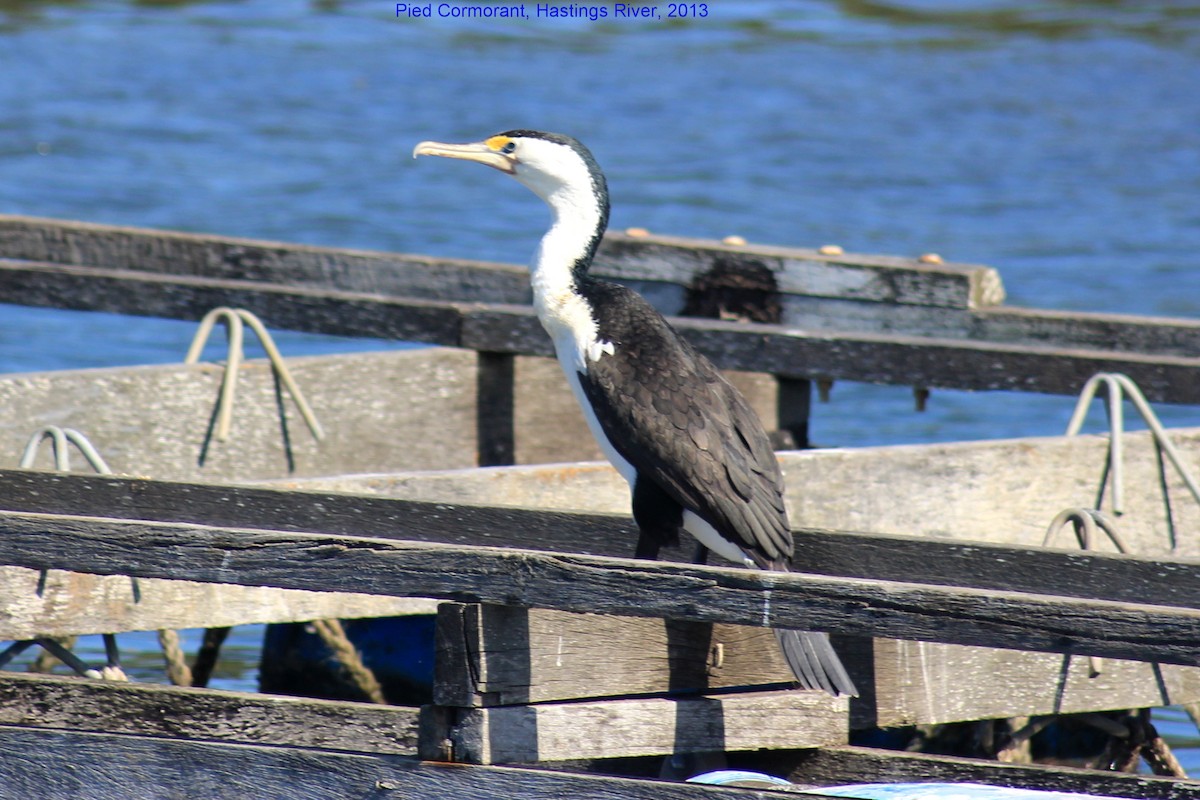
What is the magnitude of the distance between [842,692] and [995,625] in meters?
0.72

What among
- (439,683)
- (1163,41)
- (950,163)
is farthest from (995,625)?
(1163,41)

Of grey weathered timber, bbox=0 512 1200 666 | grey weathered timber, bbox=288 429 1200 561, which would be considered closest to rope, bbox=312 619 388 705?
grey weathered timber, bbox=288 429 1200 561

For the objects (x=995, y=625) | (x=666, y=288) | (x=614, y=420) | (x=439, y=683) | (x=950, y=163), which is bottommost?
(x=439, y=683)

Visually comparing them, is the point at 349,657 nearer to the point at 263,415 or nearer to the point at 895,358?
the point at 263,415

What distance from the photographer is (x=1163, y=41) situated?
68.1ft

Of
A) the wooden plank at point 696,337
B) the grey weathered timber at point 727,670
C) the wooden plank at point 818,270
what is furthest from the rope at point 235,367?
the grey weathered timber at point 727,670

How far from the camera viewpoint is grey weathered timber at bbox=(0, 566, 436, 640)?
13.0ft

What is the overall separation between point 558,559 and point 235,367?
7.82ft

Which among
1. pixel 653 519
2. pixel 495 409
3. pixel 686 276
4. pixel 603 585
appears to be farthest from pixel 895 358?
pixel 603 585

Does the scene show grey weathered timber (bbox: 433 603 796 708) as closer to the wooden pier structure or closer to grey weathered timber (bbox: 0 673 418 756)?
the wooden pier structure

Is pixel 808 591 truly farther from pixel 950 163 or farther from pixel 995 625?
pixel 950 163

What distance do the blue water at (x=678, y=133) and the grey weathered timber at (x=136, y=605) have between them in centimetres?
598

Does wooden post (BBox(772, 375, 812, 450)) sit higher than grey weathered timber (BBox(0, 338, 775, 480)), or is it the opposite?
wooden post (BBox(772, 375, 812, 450))

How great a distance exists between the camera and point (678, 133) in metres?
17.0
